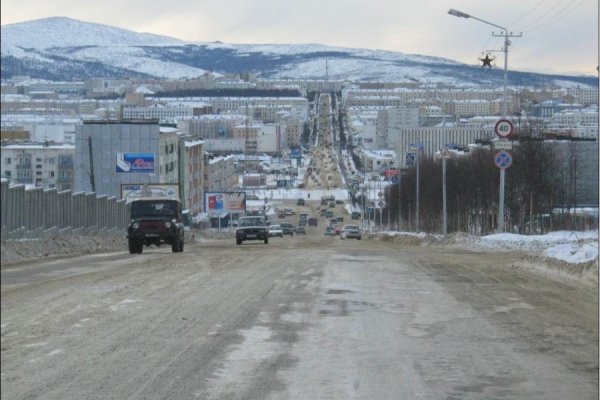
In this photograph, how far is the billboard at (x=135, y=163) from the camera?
88.1 metres

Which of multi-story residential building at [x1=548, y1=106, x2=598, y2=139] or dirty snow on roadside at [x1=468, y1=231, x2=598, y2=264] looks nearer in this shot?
dirty snow on roadside at [x1=468, y1=231, x2=598, y2=264]

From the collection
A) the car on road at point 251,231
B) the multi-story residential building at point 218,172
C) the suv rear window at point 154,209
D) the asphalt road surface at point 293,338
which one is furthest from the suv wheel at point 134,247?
the multi-story residential building at point 218,172

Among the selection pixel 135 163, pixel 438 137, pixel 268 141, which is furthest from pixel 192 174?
pixel 268 141

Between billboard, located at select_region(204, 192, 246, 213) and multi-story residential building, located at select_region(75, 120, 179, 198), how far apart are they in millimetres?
11400

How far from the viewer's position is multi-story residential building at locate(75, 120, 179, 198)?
8081cm

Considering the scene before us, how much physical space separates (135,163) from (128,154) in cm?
215

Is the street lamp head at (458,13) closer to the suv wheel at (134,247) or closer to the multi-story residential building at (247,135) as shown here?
the suv wheel at (134,247)

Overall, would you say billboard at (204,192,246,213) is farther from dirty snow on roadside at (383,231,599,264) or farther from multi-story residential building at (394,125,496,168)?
dirty snow on roadside at (383,231,599,264)

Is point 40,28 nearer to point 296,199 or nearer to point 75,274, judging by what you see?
point 75,274

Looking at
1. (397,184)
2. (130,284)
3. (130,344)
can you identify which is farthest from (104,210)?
(397,184)

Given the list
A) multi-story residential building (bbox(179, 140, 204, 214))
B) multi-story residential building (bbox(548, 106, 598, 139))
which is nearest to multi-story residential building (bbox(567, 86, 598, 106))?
multi-story residential building (bbox(548, 106, 598, 139))

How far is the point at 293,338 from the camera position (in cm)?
1270

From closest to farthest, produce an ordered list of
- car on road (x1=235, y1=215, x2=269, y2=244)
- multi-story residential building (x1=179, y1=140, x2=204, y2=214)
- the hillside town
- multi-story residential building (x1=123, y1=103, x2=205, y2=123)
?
car on road (x1=235, y1=215, x2=269, y2=244) < the hillside town < multi-story residential building (x1=123, y1=103, x2=205, y2=123) < multi-story residential building (x1=179, y1=140, x2=204, y2=214)

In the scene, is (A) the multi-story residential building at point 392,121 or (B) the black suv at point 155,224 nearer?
(B) the black suv at point 155,224
